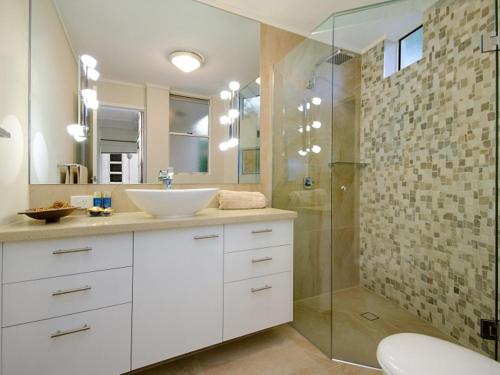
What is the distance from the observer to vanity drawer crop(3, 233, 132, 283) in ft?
3.04

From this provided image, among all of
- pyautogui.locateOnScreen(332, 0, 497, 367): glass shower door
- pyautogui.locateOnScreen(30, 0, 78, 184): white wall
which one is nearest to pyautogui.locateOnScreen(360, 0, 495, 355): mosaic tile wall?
pyautogui.locateOnScreen(332, 0, 497, 367): glass shower door

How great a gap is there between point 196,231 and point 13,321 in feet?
2.52

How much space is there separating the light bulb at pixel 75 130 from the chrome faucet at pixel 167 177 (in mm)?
513

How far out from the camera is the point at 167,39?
1681mm

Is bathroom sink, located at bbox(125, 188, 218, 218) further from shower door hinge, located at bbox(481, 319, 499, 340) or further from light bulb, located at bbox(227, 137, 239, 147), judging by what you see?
shower door hinge, located at bbox(481, 319, 499, 340)

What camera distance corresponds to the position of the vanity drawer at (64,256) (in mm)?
925

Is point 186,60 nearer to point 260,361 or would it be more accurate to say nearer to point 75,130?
point 75,130

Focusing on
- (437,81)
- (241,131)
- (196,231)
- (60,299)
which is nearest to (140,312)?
(60,299)

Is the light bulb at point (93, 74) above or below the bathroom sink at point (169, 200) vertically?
above

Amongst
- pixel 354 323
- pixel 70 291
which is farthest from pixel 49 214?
pixel 354 323

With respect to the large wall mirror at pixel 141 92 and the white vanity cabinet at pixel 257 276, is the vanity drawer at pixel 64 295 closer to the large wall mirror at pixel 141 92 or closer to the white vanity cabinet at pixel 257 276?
the white vanity cabinet at pixel 257 276

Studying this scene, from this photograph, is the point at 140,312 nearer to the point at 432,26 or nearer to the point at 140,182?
the point at 140,182

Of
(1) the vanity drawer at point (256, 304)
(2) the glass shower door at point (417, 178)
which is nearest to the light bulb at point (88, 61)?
(1) the vanity drawer at point (256, 304)

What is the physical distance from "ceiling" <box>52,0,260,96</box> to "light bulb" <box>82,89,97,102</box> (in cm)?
13
